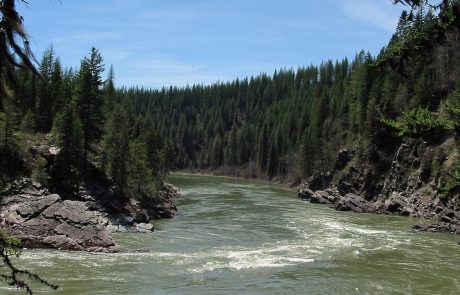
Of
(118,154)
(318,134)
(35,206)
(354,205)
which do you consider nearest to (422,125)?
(35,206)

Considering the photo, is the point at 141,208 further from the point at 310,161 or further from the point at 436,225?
the point at 310,161

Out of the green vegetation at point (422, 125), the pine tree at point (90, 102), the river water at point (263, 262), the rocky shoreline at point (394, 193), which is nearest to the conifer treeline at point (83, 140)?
the pine tree at point (90, 102)

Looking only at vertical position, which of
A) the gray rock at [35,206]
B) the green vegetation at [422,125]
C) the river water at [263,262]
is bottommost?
the river water at [263,262]

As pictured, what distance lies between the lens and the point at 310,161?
10675cm

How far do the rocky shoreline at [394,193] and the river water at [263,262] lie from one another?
5.78 m

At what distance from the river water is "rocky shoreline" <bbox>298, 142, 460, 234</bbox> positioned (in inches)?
227

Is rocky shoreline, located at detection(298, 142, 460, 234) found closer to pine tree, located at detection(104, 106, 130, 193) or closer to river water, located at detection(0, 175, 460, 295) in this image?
river water, located at detection(0, 175, 460, 295)

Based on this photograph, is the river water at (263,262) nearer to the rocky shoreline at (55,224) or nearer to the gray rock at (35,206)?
the rocky shoreline at (55,224)

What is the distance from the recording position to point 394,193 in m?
68.2

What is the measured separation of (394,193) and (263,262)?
42.1 m

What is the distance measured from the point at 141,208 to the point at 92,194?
579cm

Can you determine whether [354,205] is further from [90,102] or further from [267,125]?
[267,125]

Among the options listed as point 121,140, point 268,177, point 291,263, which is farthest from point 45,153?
point 268,177

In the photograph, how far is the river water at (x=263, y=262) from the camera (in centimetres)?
2539
